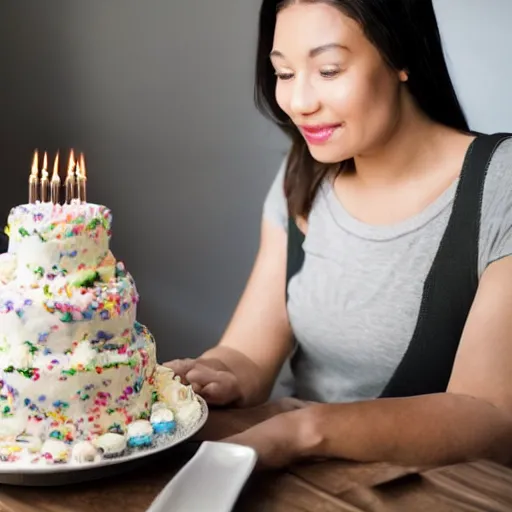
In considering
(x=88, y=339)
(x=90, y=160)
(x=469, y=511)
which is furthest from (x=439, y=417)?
(x=90, y=160)

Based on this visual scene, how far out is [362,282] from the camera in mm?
1575

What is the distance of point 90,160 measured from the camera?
225cm

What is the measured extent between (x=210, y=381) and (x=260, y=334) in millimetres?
298

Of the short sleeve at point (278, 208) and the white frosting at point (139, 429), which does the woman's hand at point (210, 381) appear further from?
the short sleeve at point (278, 208)

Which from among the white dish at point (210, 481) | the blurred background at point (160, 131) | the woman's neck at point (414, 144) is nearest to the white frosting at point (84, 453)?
the white dish at point (210, 481)

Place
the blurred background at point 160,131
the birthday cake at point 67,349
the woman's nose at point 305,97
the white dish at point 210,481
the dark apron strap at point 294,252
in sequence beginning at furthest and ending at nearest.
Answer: the blurred background at point 160,131 < the dark apron strap at point 294,252 < the woman's nose at point 305,97 < the birthday cake at point 67,349 < the white dish at point 210,481

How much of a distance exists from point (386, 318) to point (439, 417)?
1.26ft

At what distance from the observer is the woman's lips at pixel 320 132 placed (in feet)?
4.77

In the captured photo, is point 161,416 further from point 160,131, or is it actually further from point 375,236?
point 160,131

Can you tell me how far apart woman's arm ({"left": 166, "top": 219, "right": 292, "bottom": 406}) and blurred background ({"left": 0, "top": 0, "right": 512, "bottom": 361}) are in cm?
43

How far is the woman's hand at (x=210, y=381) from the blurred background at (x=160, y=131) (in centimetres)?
80

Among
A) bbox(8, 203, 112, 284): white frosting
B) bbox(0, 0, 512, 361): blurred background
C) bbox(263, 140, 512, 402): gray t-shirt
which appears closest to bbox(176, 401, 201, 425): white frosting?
bbox(8, 203, 112, 284): white frosting

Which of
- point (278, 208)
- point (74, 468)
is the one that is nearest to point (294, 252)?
point (278, 208)

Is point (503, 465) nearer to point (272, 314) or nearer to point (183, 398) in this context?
point (183, 398)
